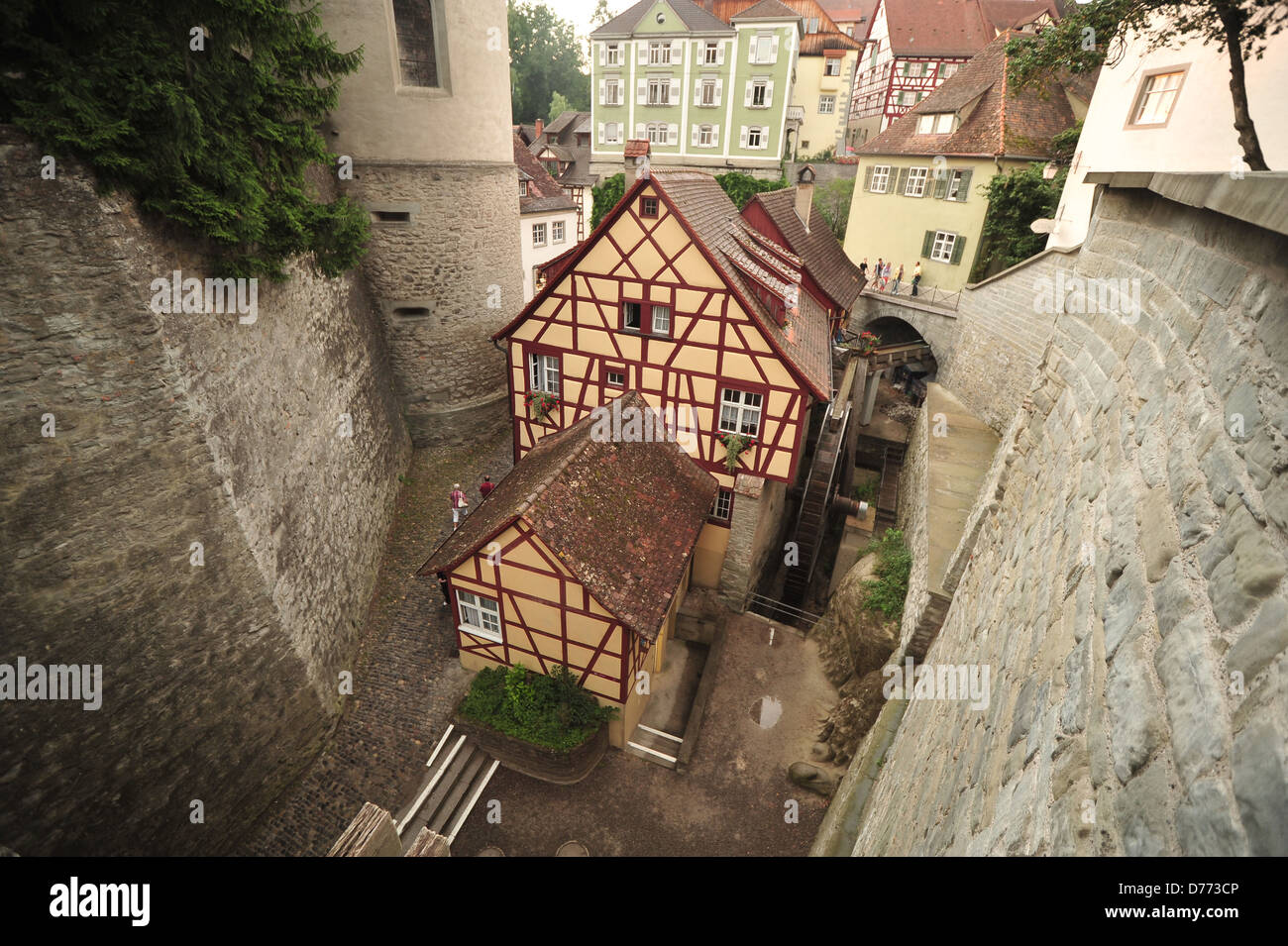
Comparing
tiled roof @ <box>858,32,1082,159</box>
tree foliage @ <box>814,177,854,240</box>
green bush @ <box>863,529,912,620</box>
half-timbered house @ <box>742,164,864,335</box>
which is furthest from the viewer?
tree foliage @ <box>814,177,854,240</box>

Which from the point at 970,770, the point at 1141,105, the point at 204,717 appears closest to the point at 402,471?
the point at 204,717

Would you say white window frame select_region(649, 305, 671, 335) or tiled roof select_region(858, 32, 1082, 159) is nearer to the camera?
white window frame select_region(649, 305, 671, 335)

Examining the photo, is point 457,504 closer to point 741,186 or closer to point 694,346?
point 694,346

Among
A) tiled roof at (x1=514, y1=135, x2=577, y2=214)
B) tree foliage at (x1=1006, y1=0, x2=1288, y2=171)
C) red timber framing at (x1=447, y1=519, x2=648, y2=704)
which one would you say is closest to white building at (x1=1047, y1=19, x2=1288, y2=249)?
tree foliage at (x1=1006, y1=0, x2=1288, y2=171)

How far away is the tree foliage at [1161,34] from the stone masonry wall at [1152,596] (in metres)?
5.53

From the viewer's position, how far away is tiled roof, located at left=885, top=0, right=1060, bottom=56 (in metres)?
35.3

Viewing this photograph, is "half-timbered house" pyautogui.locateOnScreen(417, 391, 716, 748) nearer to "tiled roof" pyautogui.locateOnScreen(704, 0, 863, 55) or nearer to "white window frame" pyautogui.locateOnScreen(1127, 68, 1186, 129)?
"white window frame" pyautogui.locateOnScreen(1127, 68, 1186, 129)

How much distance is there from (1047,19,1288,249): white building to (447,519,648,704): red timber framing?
10.1 m

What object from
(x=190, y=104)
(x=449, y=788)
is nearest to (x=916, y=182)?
(x=190, y=104)

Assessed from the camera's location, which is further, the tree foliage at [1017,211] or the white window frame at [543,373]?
the tree foliage at [1017,211]

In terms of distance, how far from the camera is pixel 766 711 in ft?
40.5

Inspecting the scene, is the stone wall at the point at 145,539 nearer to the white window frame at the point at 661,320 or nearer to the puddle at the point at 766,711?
the white window frame at the point at 661,320

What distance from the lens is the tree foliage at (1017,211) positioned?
19828mm

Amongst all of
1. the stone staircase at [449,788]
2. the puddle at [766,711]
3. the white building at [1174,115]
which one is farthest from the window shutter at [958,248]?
the stone staircase at [449,788]
